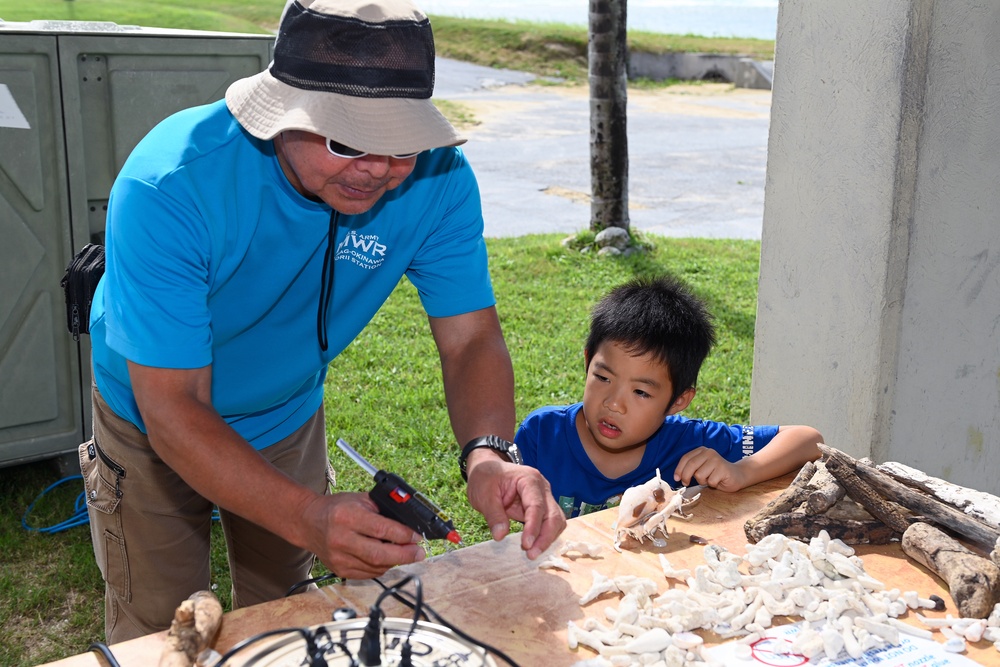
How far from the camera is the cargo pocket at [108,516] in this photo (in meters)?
2.25

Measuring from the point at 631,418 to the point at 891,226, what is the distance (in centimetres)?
122

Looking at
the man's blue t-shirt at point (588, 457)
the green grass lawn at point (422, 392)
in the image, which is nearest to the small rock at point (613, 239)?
the green grass lawn at point (422, 392)

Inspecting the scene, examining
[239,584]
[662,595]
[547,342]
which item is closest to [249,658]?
[662,595]

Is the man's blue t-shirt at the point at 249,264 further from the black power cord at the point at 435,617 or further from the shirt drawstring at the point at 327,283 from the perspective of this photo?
the black power cord at the point at 435,617

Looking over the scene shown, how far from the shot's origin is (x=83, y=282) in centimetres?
231

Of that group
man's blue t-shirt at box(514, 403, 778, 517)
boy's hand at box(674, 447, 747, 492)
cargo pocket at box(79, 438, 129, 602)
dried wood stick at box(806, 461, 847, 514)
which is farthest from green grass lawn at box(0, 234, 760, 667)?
dried wood stick at box(806, 461, 847, 514)

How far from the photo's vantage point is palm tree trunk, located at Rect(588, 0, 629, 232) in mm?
7641

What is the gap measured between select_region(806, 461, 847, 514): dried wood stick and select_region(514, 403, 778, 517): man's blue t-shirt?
20.2 inches

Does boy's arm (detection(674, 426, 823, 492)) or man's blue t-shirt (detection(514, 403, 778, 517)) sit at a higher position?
boy's arm (detection(674, 426, 823, 492))

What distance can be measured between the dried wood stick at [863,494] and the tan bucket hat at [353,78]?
3.30ft

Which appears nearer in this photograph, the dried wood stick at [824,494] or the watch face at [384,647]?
the watch face at [384,647]

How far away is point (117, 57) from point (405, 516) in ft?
9.42

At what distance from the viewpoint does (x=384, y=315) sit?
6.53 meters

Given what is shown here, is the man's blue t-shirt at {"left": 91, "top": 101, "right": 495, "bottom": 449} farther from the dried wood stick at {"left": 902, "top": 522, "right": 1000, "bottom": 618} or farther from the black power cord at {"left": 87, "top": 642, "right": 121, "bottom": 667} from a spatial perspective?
the dried wood stick at {"left": 902, "top": 522, "right": 1000, "bottom": 618}
